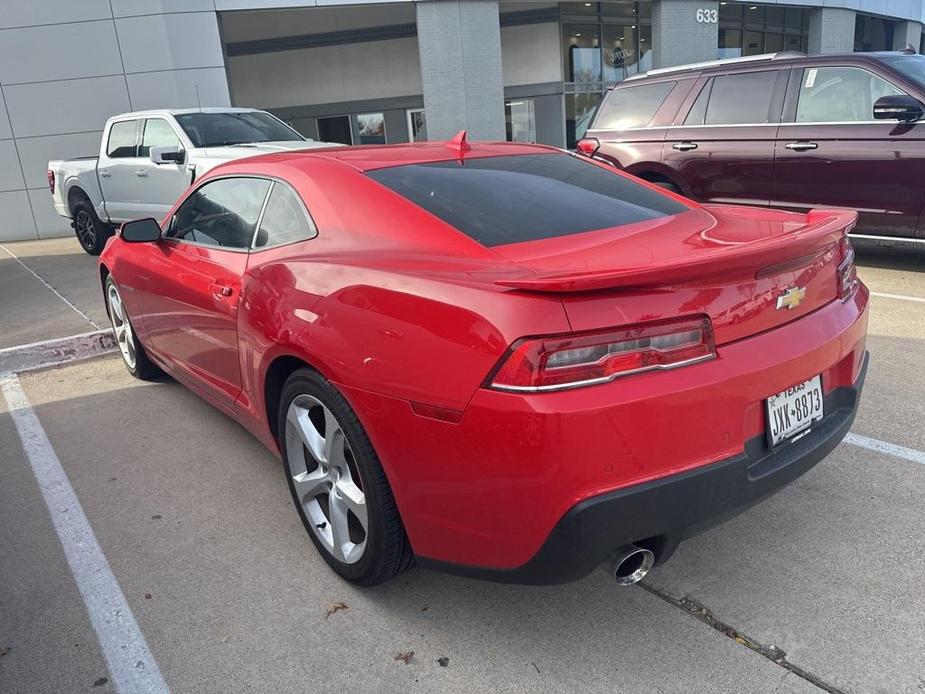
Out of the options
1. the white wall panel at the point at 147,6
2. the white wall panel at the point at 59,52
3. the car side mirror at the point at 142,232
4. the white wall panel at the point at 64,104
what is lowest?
the car side mirror at the point at 142,232

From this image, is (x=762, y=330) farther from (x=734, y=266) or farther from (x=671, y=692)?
(x=671, y=692)

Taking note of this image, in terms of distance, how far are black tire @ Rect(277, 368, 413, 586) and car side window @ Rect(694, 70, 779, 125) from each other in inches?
242

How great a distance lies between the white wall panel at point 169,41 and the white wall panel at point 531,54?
30.6ft

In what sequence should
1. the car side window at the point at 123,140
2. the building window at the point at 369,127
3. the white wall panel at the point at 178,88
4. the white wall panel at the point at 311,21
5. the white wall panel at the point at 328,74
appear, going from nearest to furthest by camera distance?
the car side window at the point at 123,140
the white wall panel at the point at 178,88
the white wall panel at the point at 311,21
the white wall panel at the point at 328,74
the building window at the point at 369,127

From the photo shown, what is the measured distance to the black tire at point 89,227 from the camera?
34.9 ft

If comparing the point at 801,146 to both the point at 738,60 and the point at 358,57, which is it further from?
the point at 358,57

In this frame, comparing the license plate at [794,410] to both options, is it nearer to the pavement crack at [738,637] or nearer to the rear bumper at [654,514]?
the rear bumper at [654,514]

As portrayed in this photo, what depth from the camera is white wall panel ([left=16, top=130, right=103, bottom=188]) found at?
14336mm

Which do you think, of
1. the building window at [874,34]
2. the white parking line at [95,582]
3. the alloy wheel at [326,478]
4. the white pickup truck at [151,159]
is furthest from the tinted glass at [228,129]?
the building window at [874,34]

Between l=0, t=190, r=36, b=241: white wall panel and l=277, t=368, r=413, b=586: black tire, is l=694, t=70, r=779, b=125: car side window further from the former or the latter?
l=0, t=190, r=36, b=241: white wall panel

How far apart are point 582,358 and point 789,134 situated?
19.8 feet

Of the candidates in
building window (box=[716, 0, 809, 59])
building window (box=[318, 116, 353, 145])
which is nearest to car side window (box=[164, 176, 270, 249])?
building window (box=[318, 116, 353, 145])

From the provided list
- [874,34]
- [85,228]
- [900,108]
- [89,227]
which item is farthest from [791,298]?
[874,34]

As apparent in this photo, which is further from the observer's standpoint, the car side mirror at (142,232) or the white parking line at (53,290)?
the white parking line at (53,290)
